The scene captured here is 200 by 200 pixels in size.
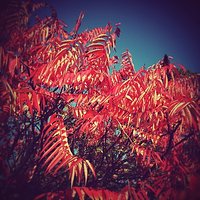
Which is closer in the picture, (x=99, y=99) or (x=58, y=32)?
(x=99, y=99)

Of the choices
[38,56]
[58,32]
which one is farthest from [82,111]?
[58,32]

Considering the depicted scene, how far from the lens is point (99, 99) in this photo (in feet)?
9.55

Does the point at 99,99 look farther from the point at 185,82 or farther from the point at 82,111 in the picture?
the point at 185,82

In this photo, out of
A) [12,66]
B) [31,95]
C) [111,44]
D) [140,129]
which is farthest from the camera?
[140,129]

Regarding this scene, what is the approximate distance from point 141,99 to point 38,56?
2132 mm

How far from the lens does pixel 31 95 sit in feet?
7.48

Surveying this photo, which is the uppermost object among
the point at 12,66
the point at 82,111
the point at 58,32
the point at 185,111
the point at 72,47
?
the point at 58,32

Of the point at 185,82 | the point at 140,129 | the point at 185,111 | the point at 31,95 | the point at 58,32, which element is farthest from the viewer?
the point at 58,32

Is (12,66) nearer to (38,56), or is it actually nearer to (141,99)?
(38,56)

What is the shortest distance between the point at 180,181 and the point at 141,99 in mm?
1310

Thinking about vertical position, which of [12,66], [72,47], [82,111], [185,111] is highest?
[72,47]

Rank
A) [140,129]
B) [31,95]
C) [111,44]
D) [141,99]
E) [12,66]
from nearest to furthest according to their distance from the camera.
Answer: [12,66]
[31,95]
[141,99]
[111,44]
[140,129]

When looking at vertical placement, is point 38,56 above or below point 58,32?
below

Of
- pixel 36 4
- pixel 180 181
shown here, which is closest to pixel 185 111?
pixel 180 181
